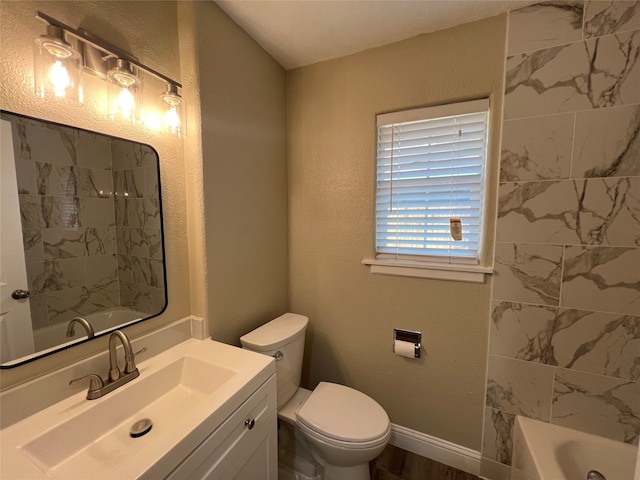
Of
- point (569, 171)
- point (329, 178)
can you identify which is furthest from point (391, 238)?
point (569, 171)

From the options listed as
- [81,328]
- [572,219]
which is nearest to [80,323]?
[81,328]

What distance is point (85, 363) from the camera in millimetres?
943

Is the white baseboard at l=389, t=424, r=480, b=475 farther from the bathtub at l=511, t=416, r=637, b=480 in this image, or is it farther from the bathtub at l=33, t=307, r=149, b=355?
the bathtub at l=33, t=307, r=149, b=355

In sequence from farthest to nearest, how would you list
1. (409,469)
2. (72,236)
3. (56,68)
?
(409,469), (72,236), (56,68)

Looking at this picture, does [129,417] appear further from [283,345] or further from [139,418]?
[283,345]

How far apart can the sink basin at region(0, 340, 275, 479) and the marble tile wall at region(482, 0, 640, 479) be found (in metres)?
1.29

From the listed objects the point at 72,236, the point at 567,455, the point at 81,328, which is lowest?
the point at 567,455

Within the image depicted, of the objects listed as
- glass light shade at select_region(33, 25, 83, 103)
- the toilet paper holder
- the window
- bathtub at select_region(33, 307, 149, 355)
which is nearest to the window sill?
the window

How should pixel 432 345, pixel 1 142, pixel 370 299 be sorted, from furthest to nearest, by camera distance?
pixel 370 299 < pixel 432 345 < pixel 1 142

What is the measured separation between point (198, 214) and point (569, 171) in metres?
1.70

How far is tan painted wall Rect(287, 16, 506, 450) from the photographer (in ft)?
4.68

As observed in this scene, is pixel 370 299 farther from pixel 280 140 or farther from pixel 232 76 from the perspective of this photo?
pixel 232 76

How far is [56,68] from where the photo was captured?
819mm

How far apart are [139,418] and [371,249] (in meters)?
1.31
